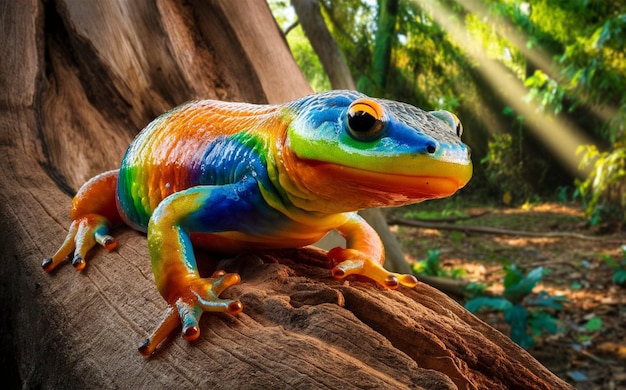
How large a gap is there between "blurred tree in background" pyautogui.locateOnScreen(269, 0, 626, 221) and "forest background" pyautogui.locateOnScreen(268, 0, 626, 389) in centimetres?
1

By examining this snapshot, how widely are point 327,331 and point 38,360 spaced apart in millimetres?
806

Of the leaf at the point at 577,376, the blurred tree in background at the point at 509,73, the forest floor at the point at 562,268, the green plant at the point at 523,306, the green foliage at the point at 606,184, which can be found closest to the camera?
the leaf at the point at 577,376

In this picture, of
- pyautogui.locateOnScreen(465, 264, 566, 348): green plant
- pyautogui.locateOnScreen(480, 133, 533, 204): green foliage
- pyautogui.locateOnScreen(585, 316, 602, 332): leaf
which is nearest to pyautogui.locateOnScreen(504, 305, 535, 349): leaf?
pyautogui.locateOnScreen(465, 264, 566, 348): green plant

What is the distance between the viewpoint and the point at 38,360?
1340mm

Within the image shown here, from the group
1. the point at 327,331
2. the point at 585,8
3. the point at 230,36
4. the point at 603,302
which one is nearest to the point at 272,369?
the point at 327,331

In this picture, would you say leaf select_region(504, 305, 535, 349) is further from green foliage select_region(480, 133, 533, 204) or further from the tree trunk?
green foliage select_region(480, 133, 533, 204)

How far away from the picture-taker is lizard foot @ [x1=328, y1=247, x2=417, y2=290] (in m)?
1.26

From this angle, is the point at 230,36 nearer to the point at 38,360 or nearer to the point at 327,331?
the point at 38,360

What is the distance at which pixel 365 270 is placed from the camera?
131 centimetres

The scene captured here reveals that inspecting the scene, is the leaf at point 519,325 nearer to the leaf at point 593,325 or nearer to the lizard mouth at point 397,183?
the leaf at point 593,325

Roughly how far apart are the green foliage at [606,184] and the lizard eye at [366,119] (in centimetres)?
369

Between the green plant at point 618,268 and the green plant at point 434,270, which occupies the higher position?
the green plant at point 618,268

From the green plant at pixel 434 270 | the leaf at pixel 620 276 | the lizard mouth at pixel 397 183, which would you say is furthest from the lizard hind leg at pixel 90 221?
the leaf at pixel 620 276

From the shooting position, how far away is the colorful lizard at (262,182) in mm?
1002
